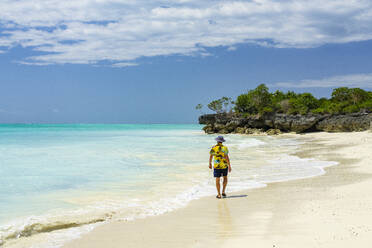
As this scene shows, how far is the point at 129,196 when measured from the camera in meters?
8.34

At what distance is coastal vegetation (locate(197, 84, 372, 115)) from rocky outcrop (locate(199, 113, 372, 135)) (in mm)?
1514

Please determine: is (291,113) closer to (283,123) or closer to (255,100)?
(283,123)

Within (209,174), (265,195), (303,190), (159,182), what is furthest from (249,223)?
(209,174)

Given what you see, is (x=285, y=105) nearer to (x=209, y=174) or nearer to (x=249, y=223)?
(x=209, y=174)

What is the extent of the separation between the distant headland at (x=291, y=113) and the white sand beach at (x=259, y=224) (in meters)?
40.1

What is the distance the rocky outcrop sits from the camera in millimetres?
44344

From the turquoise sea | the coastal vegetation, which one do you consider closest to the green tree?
the coastal vegetation

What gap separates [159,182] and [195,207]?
3.55 metres

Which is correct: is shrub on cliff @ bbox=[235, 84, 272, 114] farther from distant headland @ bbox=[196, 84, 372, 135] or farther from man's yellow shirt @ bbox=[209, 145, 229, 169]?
man's yellow shirt @ bbox=[209, 145, 229, 169]

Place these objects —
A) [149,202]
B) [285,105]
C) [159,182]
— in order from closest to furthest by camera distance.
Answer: [149,202], [159,182], [285,105]

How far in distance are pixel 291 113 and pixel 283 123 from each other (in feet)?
7.46

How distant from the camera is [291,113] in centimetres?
5262

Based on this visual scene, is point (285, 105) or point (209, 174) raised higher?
point (285, 105)

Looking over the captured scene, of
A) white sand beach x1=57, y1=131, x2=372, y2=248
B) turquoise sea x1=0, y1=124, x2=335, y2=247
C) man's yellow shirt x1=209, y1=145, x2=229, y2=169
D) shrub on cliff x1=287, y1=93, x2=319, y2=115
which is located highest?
shrub on cliff x1=287, y1=93, x2=319, y2=115
